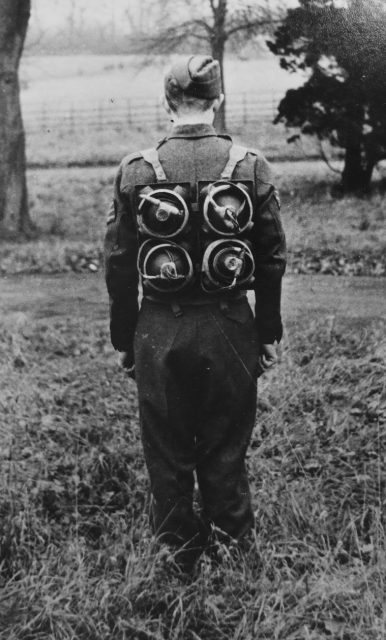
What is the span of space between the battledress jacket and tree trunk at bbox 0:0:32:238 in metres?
8.56

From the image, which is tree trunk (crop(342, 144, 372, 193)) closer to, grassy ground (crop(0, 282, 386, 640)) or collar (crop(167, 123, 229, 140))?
grassy ground (crop(0, 282, 386, 640))

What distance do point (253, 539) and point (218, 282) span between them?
1232 millimetres

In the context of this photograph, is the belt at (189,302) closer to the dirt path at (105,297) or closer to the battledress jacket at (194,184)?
the battledress jacket at (194,184)

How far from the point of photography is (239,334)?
3.38 meters

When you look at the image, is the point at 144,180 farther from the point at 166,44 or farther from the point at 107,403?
the point at 166,44

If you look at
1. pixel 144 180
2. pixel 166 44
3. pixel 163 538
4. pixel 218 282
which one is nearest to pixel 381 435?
pixel 163 538

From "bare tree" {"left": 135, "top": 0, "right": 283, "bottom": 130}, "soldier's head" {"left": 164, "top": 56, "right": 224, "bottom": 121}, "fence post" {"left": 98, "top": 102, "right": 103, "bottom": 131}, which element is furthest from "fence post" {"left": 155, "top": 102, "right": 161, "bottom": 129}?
"soldier's head" {"left": 164, "top": 56, "right": 224, "bottom": 121}

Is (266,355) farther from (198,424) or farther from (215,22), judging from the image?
(215,22)

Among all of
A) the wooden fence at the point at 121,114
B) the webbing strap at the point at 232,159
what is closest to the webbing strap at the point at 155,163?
the webbing strap at the point at 232,159

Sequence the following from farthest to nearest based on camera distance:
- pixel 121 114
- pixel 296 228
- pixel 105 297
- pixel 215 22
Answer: pixel 121 114
pixel 296 228
pixel 215 22
pixel 105 297

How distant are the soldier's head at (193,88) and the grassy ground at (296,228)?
18.0 ft

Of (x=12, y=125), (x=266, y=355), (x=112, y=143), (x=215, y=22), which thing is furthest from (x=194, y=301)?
(x=112, y=143)

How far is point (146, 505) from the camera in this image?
4082 mm

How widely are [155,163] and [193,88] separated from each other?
33 cm
